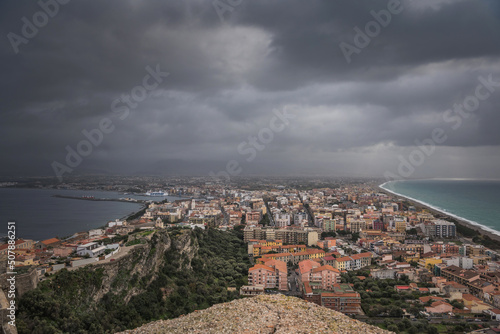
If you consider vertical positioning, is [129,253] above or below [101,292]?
above

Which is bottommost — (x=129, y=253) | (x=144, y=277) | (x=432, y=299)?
(x=432, y=299)

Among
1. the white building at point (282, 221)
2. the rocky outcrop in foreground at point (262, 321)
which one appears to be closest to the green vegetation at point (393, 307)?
the rocky outcrop in foreground at point (262, 321)

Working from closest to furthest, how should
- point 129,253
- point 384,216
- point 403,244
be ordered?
1. point 129,253
2. point 403,244
3. point 384,216

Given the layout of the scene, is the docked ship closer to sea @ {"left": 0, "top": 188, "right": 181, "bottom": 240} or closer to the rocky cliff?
sea @ {"left": 0, "top": 188, "right": 181, "bottom": 240}

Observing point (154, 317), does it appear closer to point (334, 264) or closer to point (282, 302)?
point (282, 302)

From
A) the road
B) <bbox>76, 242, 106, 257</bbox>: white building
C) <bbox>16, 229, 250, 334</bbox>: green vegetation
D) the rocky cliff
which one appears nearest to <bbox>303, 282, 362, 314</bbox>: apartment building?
the road

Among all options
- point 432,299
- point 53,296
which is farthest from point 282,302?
point 432,299

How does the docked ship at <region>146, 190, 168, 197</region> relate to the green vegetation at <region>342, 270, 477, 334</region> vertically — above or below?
above
